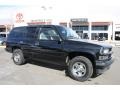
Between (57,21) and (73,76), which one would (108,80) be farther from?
(57,21)

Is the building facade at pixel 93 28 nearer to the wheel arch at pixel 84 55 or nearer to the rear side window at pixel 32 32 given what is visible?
the rear side window at pixel 32 32

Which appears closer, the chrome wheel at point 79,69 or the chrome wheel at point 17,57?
the chrome wheel at point 79,69

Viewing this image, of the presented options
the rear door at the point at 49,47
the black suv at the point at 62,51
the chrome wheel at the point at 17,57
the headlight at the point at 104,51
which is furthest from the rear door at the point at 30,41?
the headlight at the point at 104,51

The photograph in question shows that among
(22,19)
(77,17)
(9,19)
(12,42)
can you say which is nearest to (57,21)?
(77,17)

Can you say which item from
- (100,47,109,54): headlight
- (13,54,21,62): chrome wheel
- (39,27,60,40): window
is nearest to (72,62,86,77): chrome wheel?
(100,47,109,54): headlight

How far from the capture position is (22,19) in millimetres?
63562

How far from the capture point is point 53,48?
8.55 metres

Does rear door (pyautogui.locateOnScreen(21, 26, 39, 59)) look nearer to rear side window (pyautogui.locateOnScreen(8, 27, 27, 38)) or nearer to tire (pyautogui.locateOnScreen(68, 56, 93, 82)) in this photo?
rear side window (pyautogui.locateOnScreen(8, 27, 27, 38))

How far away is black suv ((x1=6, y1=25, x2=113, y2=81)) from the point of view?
7.73m

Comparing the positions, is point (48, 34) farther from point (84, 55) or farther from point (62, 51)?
point (84, 55)

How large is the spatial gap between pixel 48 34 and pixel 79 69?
→ 1.92 metres

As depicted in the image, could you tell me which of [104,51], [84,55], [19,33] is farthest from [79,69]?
[19,33]

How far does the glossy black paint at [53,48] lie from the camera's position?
7.76 metres

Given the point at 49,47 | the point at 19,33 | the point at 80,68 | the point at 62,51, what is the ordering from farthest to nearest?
1. the point at 19,33
2. the point at 49,47
3. the point at 62,51
4. the point at 80,68
